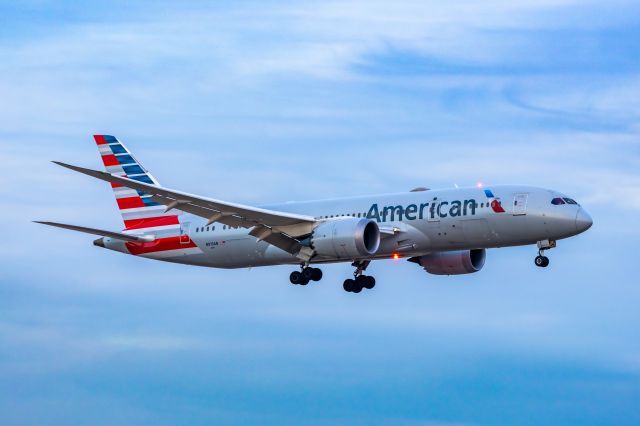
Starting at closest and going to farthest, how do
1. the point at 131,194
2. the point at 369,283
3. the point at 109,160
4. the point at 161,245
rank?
the point at 369,283, the point at 161,245, the point at 131,194, the point at 109,160

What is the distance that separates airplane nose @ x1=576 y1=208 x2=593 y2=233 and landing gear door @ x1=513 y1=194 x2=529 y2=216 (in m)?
2.28

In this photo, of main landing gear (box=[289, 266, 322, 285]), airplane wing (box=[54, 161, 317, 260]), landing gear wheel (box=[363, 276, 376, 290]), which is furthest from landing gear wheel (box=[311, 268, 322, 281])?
landing gear wheel (box=[363, 276, 376, 290])

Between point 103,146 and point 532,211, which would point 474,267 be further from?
point 103,146

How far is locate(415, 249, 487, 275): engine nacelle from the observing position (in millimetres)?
68250

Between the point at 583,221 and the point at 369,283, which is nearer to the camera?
Result: the point at 583,221

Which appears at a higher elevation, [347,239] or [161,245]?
[161,245]

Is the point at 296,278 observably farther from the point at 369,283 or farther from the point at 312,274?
the point at 369,283

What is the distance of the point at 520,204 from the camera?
6125cm

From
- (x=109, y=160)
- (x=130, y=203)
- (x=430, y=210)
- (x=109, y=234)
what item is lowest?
(x=109, y=234)

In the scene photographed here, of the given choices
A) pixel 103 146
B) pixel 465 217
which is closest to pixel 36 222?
pixel 103 146

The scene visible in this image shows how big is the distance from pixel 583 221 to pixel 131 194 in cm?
2394

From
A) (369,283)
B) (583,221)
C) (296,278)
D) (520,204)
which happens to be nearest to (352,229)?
(296,278)

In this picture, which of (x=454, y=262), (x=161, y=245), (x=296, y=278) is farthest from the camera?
(x=161, y=245)

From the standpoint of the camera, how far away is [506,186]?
62438 millimetres
